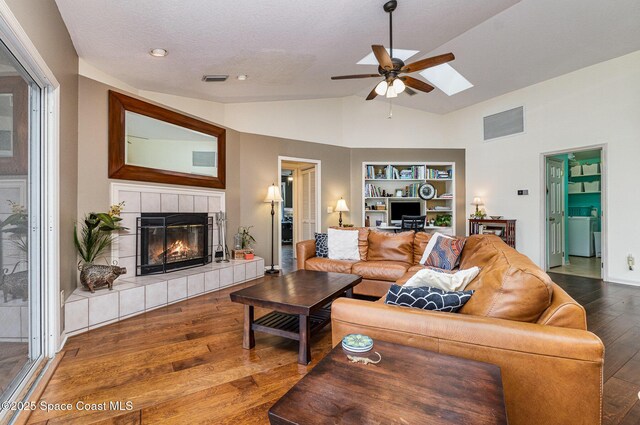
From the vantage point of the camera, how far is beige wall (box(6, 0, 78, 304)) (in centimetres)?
198

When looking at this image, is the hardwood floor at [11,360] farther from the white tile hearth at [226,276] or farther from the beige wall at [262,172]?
the beige wall at [262,172]

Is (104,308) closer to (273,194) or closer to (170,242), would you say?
(170,242)

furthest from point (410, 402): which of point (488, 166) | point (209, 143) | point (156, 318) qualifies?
point (488, 166)

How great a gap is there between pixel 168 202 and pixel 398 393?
3.79 meters

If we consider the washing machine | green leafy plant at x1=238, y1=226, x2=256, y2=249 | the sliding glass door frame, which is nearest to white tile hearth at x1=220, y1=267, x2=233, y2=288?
green leafy plant at x1=238, y1=226, x2=256, y2=249

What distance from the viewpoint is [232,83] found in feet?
14.4

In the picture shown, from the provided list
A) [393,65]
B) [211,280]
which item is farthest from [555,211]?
[211,280]

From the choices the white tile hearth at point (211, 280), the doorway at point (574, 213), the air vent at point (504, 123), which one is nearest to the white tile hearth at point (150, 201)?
the white tile hearth at point (211, 280)

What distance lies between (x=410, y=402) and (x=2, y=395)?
211 centimetres

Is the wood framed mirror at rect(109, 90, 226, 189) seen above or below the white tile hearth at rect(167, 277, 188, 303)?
above

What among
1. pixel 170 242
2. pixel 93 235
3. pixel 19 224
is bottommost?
pixel 170 242

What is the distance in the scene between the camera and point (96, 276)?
2.83 m

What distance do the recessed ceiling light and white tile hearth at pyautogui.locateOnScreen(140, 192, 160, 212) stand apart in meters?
1.57

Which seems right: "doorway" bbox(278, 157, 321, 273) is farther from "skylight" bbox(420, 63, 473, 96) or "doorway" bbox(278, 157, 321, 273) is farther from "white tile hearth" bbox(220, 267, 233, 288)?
"skylight" bbox(420, 63, 473, 96)
